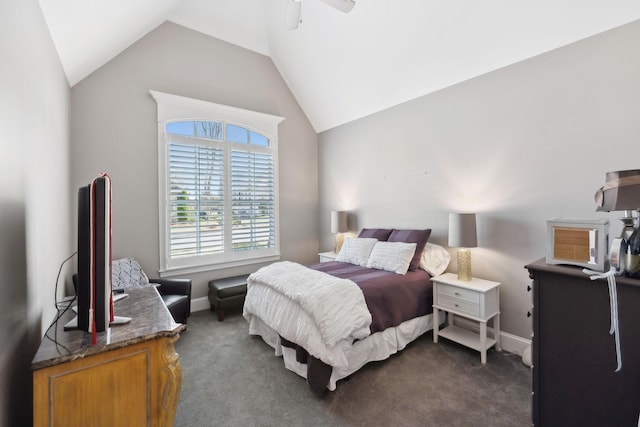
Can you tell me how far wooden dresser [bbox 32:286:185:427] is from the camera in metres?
1.08

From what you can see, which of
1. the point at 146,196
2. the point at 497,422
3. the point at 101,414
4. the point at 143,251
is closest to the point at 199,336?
the point at 143,251

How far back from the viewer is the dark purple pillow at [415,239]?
10.4 ft

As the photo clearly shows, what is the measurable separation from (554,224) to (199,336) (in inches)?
132

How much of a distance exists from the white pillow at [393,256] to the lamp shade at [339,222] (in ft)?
3.78

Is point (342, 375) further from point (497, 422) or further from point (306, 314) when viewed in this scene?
point (497, 422)

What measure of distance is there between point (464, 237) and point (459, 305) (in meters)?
0.67

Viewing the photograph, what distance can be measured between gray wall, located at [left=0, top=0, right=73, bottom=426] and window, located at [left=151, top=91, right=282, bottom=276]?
4.97 feet

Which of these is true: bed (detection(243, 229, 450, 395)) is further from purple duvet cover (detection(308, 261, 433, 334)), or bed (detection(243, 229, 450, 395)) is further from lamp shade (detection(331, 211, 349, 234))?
→ lamp shade (detection(331, 211, 349, 234))

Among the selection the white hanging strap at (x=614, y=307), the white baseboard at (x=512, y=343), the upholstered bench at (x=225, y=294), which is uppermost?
the white hanging strap at (x=614, y=307)

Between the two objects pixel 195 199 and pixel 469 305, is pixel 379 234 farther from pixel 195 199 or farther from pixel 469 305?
pixel 195 199

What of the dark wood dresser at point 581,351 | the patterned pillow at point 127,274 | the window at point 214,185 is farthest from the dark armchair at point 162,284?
the dark wood dresser at point 581,351

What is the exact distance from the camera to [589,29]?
2.32m

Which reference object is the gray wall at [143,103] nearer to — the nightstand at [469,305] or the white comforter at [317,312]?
the white comforter at [317,312]

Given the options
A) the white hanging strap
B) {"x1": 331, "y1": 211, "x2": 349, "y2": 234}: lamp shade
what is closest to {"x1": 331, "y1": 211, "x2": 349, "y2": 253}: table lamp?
{"x1": 331, "y1": 211, "x2": 349, "y2": 234}: lamp shade
